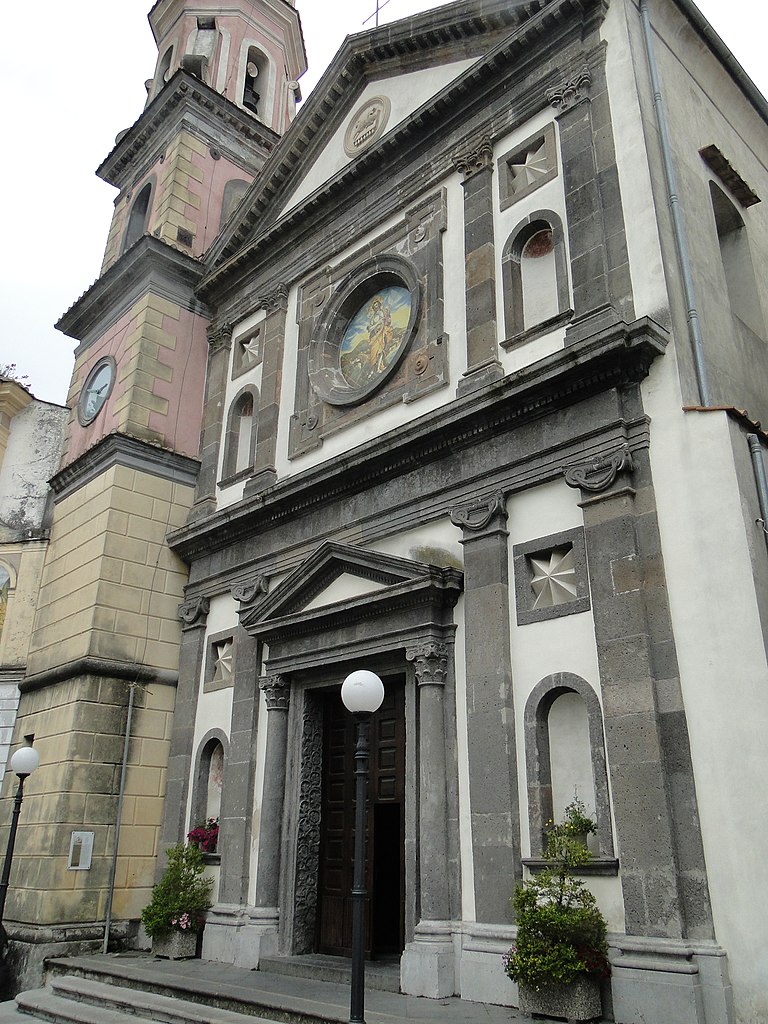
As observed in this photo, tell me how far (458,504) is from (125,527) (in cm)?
716

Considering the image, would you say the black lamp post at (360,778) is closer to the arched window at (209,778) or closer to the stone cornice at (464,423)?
the stone cornice at (464,423)

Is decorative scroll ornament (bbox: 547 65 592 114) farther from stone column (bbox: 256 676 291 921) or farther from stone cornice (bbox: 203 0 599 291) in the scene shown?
stone column (bbox: 256 676 291 921)

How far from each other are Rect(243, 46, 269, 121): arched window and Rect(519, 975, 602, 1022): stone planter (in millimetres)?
22017

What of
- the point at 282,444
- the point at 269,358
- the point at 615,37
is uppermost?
the point at 615,37

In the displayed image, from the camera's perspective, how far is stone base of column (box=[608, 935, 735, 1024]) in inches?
302

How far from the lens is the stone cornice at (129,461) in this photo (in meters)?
16.4

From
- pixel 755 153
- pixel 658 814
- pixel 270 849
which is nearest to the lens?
pixel 658 814

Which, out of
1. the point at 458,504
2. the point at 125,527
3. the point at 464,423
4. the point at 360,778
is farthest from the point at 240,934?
the point at 464,423

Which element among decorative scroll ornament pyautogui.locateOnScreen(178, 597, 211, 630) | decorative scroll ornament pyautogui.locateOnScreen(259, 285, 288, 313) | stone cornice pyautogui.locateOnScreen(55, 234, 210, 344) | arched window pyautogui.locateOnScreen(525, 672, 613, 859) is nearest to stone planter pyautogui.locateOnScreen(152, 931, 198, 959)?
decorative scroll ornament pyautogui.locateOnScreen(178, 597, 211, 630)

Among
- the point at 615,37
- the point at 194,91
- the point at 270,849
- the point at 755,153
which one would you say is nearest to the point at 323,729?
the point at 270,849

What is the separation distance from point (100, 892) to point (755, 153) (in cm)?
1647

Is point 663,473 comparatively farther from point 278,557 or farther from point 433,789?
point 278,557

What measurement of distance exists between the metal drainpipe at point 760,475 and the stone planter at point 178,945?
9.84 metres

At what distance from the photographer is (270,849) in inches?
498
